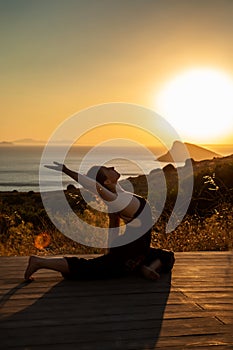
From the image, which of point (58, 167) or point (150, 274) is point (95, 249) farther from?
point (58, 167)

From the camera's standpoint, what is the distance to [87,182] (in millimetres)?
4199

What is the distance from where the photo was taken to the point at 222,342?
290 centimetres

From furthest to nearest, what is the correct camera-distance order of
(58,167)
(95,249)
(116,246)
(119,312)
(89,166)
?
(95,249), (89,166), (116,246), (58,167), (119,312)

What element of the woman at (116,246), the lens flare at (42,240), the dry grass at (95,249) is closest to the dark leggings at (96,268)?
the woman at (116,246)

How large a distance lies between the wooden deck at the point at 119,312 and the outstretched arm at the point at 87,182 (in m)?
0.69

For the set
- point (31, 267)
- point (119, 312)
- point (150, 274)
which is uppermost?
point (31, 267)

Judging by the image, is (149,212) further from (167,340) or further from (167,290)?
(167,340)

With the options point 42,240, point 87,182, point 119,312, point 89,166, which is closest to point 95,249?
point 42,240

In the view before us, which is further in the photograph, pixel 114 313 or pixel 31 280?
pixel 31 280

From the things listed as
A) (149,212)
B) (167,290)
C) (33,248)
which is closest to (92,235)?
(33,248)

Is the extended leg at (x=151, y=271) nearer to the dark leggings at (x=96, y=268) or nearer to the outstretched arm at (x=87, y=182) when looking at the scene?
the dark leggings at (x=96, y=268)

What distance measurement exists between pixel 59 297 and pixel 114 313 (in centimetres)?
53

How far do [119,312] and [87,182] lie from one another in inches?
45.7

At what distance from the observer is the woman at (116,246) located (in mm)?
4230
